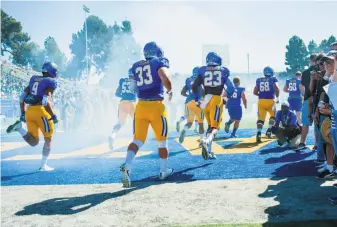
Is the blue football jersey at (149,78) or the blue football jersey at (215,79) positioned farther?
the blue football jersey at (215,79)

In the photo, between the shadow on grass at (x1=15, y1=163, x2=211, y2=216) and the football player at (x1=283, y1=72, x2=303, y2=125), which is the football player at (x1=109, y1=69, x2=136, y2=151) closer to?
the shadow on grass at (x1=15, y1=163, x2=211, y2=216)

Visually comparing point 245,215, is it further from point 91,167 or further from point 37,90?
point 37,90

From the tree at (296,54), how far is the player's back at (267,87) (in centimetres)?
4563

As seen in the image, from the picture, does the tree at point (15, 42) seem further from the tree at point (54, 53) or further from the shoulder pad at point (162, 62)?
the shoulder pad at point (162, 62)

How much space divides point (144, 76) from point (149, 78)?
9 centimetres

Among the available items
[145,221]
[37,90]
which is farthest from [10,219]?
[37,90]

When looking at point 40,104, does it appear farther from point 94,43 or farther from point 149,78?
point 94,43

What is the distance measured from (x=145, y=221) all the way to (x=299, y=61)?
2093 inches

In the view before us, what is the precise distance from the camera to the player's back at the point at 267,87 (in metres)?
8.69

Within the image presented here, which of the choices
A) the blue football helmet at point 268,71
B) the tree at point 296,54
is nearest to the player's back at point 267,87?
the blue football helmet at point 268,71

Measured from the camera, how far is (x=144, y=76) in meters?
4.90

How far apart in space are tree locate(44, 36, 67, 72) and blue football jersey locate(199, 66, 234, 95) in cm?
4986

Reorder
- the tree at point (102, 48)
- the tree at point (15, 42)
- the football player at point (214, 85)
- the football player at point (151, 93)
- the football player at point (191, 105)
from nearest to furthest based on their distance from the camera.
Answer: the football player at point (151, 93), the football player at point (214, 85), the football player at point (191, 105), the tree at point (15, 42), the tree at point (102, 48)

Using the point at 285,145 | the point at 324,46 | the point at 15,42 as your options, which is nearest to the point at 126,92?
the point at 285,145
